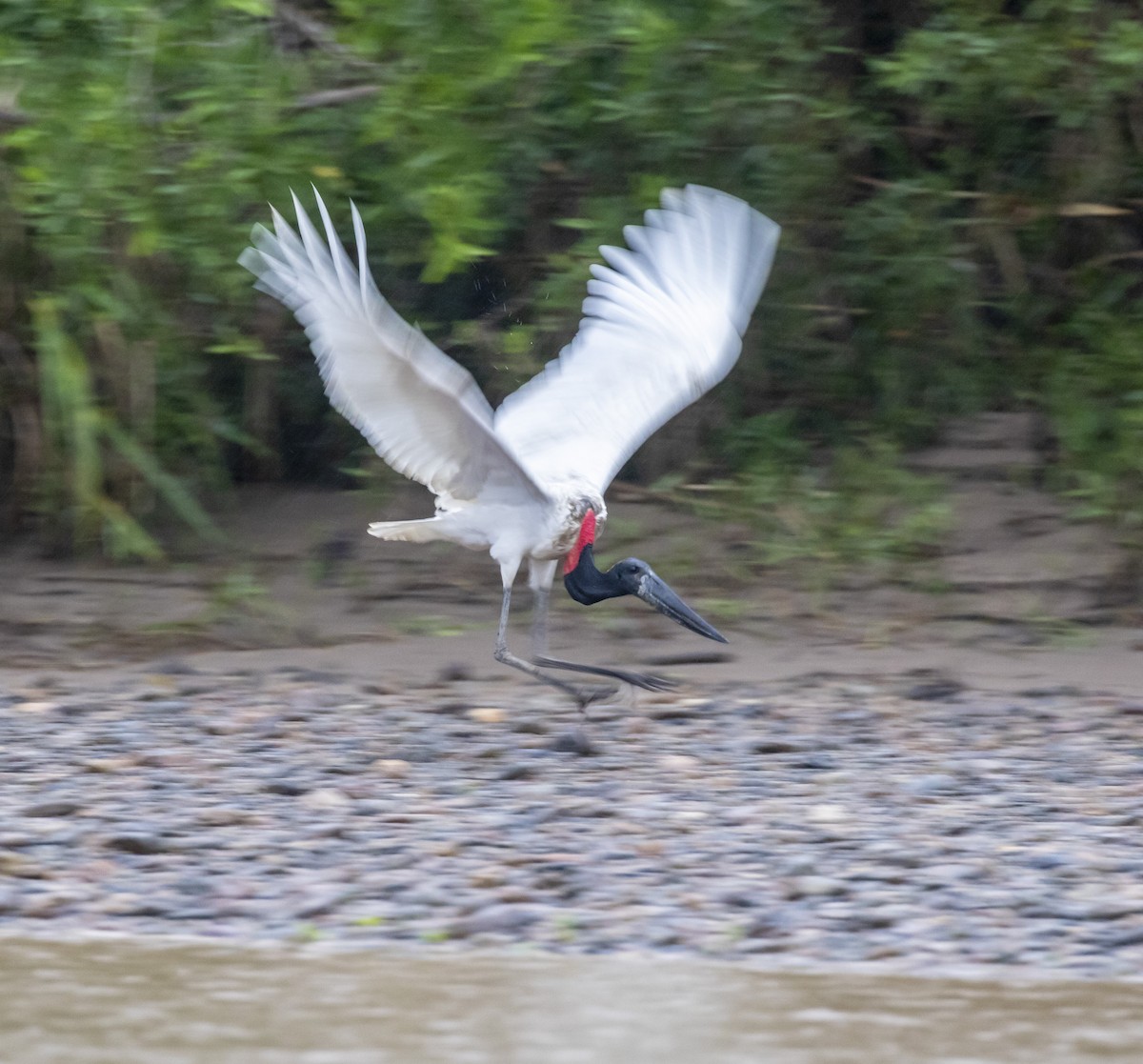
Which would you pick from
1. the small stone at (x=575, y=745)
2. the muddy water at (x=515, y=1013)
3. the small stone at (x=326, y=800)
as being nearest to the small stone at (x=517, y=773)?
the small stone at (x=575, y=745)

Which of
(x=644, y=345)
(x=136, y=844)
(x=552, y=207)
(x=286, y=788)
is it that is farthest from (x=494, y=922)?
(x=552, y=207)

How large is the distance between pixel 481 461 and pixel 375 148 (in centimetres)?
207

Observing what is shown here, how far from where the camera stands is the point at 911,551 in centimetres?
729

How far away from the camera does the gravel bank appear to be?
3643 mm

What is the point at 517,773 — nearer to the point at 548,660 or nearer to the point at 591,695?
the point at 591,695

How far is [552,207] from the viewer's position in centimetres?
779

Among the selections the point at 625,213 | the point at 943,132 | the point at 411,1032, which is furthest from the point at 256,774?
the point at 943,132

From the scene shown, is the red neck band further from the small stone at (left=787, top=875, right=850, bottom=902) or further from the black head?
the small stone at (left=787, top=875, right=850, bottom=902)

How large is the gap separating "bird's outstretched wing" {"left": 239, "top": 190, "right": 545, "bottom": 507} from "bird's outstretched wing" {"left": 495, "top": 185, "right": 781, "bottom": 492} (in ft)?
0.94

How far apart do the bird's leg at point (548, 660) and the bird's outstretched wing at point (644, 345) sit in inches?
16.2

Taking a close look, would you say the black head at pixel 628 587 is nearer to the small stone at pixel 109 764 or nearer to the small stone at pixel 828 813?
the small stone at pixel 828 813

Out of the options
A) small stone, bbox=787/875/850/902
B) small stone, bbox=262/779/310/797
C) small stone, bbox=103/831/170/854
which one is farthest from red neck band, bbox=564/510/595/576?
small stone, bbox=787/875/850/902

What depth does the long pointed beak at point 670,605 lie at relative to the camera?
5.91 meters

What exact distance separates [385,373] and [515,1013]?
2.16 m
